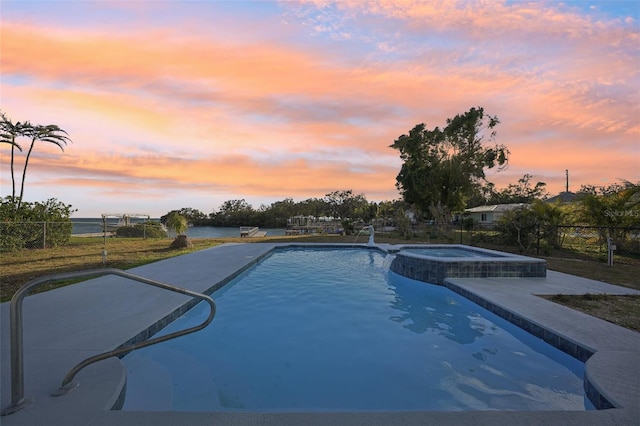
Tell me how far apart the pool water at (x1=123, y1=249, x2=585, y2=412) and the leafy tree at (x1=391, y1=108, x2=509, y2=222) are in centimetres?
1727

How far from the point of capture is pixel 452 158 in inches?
872

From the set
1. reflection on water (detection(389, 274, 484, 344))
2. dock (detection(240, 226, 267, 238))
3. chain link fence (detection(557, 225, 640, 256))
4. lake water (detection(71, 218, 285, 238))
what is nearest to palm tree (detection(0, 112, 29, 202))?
lake water (detection(71, 218, 285, 238))

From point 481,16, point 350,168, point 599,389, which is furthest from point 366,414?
point 350,168

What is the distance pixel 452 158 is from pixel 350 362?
21245mm

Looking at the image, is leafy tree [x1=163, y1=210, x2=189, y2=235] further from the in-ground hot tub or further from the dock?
the in-ground hot tub

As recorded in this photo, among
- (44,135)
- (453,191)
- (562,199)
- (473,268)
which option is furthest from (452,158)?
(44,135)

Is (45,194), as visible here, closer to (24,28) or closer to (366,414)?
(24,28)

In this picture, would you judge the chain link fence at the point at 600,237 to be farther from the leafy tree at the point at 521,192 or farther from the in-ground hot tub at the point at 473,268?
the leafy tree at the point at 521,192

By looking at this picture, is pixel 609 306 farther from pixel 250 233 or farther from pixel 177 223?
pixel 250 233

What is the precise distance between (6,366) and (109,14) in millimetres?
7147

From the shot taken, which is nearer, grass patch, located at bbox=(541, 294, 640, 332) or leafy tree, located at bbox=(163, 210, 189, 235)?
grass patch, located at bbox=(541, 294, 640, 332)

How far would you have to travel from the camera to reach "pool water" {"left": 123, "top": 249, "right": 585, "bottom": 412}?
287cm

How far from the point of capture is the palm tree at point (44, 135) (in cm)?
1552

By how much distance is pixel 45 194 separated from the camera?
13.5 meters
